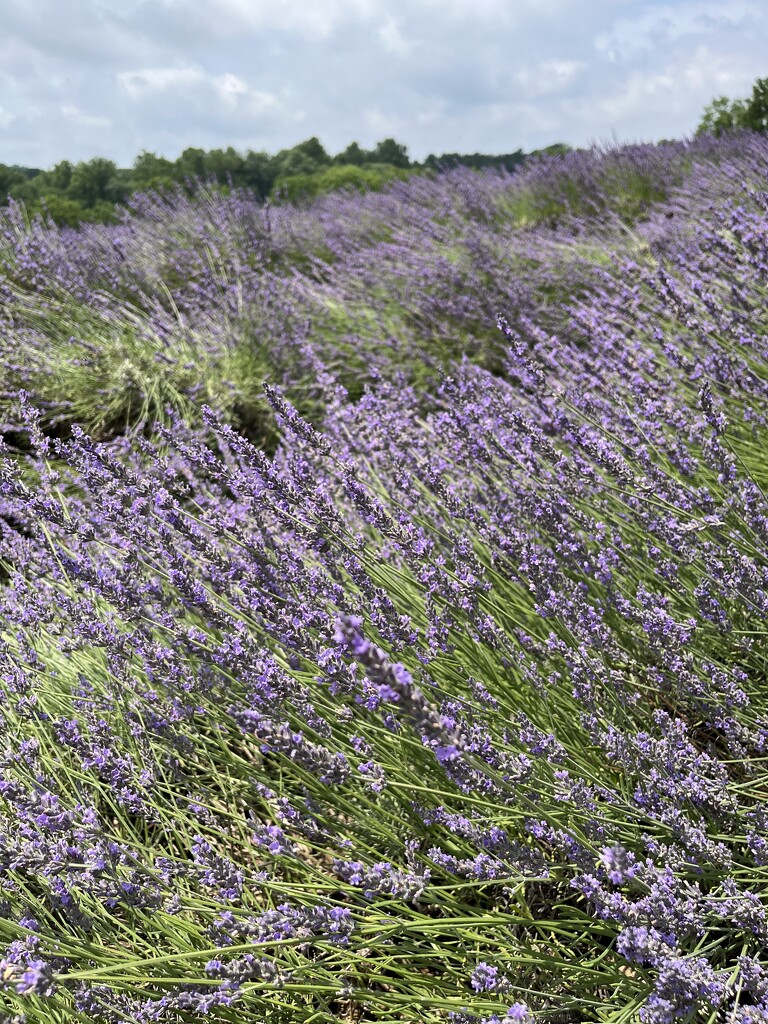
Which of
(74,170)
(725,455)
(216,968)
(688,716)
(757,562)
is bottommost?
(688,716)

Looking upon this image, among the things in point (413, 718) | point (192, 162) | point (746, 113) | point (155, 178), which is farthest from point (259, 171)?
point (413, 718)

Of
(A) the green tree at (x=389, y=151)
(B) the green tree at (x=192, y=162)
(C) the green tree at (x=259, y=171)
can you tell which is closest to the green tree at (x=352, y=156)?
(A) the green tree at (x=389, y=151)

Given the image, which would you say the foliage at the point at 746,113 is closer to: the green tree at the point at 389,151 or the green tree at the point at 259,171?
the green tree at the point at 259,171

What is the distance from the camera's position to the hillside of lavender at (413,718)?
127 cm

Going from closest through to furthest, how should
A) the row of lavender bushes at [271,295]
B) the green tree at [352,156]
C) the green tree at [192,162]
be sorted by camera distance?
the row of lavender bushes at [271,295] → the green tree at [192,162] → the green tree at [352,156]

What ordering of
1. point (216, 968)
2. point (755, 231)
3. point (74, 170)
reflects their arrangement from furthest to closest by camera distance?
point (74, 170)
point (755, 231)
point (216, 968)

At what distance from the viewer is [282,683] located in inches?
52.6

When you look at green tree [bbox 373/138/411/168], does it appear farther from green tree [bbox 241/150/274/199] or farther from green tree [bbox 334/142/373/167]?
green tree [bbox 241/150/274/199]

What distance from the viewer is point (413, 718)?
0.88 m

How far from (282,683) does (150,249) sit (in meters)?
7.24

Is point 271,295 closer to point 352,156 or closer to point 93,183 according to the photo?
point 93,183

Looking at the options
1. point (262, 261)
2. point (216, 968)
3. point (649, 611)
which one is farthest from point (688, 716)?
point (262, 261)

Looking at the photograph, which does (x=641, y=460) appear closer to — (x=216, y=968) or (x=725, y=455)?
(x=725, y=455)

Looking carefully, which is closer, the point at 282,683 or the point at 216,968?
the point at 216,968
